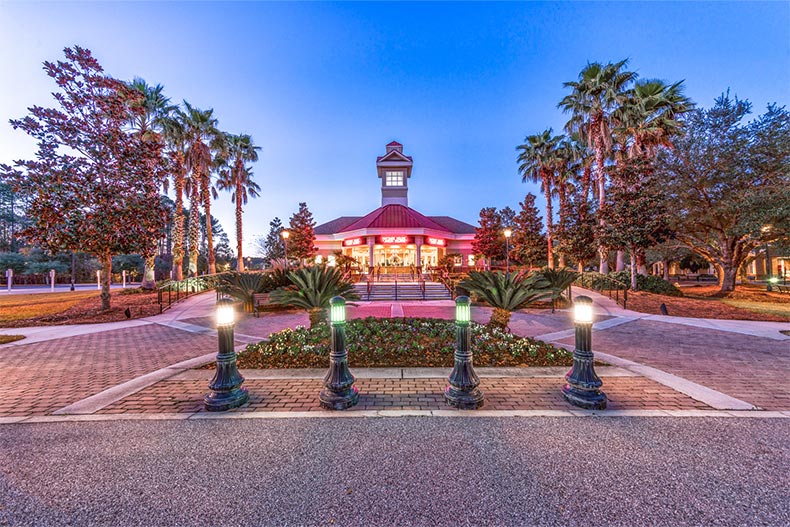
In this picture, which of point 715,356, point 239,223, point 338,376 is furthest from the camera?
point 239,223

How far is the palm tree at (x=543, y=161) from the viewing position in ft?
92.5

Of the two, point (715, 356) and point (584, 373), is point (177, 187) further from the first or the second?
point (715, 356)

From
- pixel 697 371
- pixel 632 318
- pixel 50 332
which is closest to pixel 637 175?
pixel 632 318

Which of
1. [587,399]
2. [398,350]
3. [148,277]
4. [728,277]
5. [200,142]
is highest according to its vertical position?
[200,142]

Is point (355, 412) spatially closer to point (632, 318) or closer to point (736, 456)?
point (736, 456)

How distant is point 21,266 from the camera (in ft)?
108

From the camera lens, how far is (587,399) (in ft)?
13.2

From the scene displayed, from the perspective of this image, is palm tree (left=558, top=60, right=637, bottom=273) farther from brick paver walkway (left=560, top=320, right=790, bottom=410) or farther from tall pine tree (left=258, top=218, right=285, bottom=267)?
tall pine tree (left=258, top=218, right=285, bottom=267)

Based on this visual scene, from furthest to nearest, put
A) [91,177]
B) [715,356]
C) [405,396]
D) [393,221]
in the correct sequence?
[393,221] < [91,177] < [715,356] < [405,396]

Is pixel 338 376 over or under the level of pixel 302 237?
under

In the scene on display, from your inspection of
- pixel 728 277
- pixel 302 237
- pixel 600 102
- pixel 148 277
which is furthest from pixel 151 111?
pixel 728 277

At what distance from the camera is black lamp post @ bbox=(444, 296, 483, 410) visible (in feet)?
13.4

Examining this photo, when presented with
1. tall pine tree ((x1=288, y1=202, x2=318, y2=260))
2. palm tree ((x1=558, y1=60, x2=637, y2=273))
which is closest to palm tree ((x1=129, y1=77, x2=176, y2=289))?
tall pine tree ((x1=288, y1=202, x2=318, y2=260))

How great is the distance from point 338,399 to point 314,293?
13.6 feet
